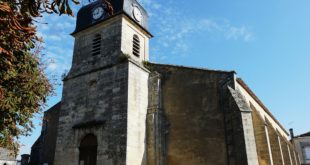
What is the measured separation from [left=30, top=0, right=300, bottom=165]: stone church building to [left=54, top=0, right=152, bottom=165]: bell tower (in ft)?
0.14

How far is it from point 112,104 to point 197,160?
4.50m

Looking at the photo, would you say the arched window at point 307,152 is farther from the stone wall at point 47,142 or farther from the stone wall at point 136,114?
the stone wall at point 47,142

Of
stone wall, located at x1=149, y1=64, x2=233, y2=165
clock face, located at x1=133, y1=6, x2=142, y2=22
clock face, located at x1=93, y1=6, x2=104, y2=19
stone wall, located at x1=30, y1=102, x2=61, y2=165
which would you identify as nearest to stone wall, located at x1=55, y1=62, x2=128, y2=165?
stone wall, located at x1=149, y1=64, x2=233, y2=165

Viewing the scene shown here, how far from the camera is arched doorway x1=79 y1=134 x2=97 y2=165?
13.0m

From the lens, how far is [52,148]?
1641 centimetres

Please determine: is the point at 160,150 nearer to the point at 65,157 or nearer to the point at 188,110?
the point at 188,110

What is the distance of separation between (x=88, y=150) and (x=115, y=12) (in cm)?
713

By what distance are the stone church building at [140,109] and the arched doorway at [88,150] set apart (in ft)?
0.15

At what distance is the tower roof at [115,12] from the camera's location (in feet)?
49.4

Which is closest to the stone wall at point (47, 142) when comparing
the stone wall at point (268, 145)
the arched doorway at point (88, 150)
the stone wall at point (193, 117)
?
the arched doorway at point (88, 150)

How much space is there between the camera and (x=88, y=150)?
13148 millimetres

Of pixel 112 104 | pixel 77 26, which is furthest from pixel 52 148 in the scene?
pixel 77 26

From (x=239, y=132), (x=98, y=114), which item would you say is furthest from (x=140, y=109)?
(x=239, y=132)

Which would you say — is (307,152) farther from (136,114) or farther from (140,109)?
(136,114)
